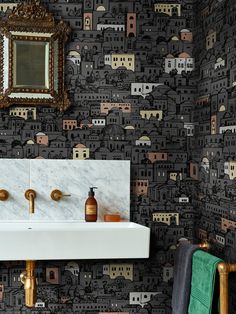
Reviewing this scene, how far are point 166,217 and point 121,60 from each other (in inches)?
43.0

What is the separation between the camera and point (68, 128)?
3.76 metres

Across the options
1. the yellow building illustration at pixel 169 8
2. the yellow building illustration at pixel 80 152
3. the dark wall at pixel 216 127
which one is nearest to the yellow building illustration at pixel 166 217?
the dark wall at pixel 216 127

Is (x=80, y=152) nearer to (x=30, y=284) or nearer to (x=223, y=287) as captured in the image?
(x=30, y=284)

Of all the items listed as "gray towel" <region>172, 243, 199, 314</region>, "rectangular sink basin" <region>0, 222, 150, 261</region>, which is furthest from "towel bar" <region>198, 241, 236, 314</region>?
"rectangular sink basin" <region>0, 222, 150, 261</region>

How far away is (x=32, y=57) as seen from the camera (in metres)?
3.69

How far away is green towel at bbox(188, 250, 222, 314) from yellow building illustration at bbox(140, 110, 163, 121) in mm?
1031

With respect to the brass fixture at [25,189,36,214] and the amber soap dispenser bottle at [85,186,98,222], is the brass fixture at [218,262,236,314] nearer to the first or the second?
the amber soap dispenser bottle at [85,186,98,222]

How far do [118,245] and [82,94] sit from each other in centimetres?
106

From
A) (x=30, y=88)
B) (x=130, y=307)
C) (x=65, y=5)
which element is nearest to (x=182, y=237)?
(x=130, y=307)

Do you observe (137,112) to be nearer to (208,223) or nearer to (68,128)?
(68,128)

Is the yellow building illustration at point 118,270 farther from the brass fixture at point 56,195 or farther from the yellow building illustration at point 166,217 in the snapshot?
the brass fixture at point 56,195

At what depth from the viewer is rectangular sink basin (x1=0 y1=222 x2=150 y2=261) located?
3.18 meters

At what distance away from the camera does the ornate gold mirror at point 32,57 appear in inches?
144

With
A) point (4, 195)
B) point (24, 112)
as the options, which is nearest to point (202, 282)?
point (4, 195)
